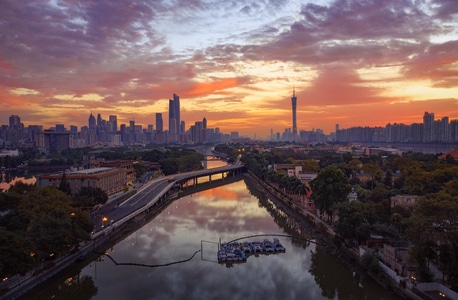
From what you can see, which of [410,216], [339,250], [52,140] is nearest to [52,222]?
[339,250]

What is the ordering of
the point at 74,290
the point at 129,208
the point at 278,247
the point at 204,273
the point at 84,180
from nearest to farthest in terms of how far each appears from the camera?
the point at 74,290, the point at 204,273, the point at 278,247, the point at 129,208, the point at 84,180

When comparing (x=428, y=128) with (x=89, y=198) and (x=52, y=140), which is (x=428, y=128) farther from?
(x=52, y=140)

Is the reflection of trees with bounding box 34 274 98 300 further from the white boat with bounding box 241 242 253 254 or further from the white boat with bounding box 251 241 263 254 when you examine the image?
the white boat with bounding box 251 241 263 254

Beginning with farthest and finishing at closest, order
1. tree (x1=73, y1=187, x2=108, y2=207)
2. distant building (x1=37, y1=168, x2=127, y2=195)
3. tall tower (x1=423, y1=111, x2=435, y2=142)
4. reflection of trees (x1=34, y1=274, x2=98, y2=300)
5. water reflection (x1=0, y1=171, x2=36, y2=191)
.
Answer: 1. tall tower (x1=423, y1=111, x2=435, y2=142)
2. water reflection (x1=0, y1=171, x2=36, y2=191)
3. distant building (x1=37, y1=168, x2=127, y2=195)
4. tree (x1=73, y1=187, x2=108, y2=207)
5. reflection of trees (x1=34, y1=274, x2=98, y2=300)

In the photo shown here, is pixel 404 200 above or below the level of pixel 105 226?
above

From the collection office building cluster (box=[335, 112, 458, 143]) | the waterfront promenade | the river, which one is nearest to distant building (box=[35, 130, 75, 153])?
the waterfront promenade

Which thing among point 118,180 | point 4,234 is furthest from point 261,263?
point 118,180

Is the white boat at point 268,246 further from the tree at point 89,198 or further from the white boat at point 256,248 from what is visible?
the tree at point 89,198
